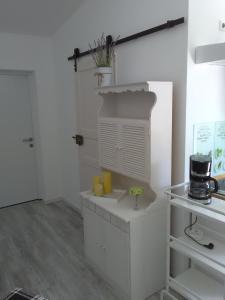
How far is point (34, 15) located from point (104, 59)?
1259mm

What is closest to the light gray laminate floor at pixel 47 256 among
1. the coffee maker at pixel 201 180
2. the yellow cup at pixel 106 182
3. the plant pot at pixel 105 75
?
the yellow cup at pixel 106 182

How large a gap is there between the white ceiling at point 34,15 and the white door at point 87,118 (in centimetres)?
60

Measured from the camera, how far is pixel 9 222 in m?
3.39

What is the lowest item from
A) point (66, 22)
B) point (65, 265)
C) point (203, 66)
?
point (65, 265)

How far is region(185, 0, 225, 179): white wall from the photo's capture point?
1810 mm

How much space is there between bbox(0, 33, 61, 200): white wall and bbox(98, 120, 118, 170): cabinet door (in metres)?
1.72

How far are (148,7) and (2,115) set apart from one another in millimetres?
2533

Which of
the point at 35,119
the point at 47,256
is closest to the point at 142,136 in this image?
the point at 47,256

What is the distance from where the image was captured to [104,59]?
7.86 ft

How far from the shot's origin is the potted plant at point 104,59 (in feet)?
7.56

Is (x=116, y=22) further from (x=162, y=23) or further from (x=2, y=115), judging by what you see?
(x=2, y=115)

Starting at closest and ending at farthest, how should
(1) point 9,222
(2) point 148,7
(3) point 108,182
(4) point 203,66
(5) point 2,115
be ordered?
(4) point 203,66, (2) point 148,7, (3) point 108,182, (1) point 9,222, (5) point 2,115

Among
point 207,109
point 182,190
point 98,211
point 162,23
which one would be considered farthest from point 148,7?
point 98,211

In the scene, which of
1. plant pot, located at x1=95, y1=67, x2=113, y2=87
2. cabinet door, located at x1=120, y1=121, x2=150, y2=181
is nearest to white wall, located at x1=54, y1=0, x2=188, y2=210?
plant pot, located at x1=95, y1=67, x2=113, y2=87
